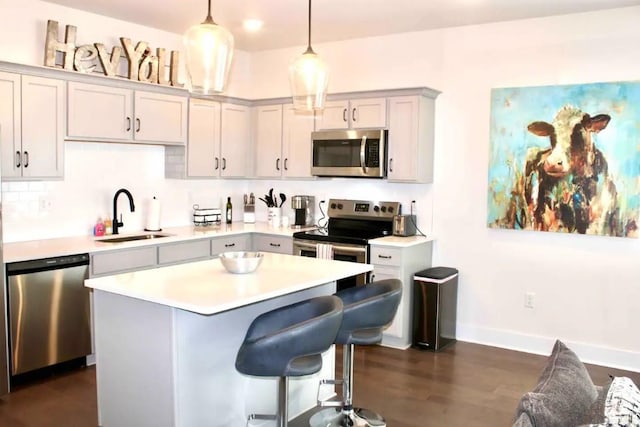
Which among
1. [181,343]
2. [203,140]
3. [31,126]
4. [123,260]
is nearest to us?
[181,343]

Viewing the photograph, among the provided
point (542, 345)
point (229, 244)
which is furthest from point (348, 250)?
point (542, 345)

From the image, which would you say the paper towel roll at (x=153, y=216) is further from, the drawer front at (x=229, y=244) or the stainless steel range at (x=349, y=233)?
the stainless steel range at (x=349, y=233)

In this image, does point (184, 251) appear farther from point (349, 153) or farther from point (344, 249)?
point (349, 153)

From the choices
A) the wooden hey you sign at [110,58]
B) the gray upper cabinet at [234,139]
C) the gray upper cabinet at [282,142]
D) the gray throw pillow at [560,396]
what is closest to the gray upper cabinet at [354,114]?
the gray upper cabinet at [282,142]

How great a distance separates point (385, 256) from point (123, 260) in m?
2.14

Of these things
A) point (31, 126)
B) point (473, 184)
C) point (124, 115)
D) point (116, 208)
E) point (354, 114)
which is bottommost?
point (116, 208)

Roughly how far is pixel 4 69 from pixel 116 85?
2.96 feet

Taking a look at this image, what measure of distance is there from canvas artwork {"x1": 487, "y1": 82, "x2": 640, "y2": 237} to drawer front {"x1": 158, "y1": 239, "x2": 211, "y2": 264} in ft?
8.43

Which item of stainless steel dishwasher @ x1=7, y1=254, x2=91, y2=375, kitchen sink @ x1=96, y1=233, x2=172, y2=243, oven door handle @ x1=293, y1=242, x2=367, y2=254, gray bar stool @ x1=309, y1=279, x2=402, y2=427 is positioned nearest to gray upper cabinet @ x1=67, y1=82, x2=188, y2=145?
kitchen sink @ x1=96, y1=233, x2=172, y2=243

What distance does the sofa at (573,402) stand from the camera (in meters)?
1.62

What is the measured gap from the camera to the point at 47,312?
13.2ft

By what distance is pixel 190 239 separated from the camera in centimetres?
504

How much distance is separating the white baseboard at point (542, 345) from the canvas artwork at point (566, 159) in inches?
36.6

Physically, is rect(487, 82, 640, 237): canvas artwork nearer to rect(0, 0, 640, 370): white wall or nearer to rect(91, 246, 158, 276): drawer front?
rect(0, 0, 640, 370): white wall
